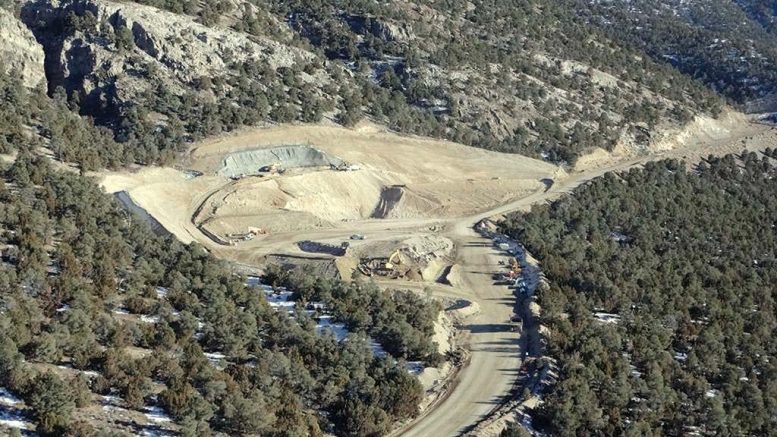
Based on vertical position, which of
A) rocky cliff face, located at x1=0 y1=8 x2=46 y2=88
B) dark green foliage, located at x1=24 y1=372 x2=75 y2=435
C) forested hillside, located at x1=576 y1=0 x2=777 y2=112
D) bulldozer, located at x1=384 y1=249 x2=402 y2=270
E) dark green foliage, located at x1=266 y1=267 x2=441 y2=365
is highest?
forested hillside, located at x1=576 y1=0 x2=777 y2=112

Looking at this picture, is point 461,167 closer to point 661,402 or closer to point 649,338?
point 649,338

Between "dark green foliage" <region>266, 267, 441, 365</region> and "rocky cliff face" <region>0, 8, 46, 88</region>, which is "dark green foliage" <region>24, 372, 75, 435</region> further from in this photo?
"rocky cliff face" <region>0, 8, 46, 88</region>

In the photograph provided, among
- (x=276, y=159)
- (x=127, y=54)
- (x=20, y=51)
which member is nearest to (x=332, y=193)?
(x=276, y=159)

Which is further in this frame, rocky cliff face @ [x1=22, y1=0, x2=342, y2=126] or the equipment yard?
rocky cliff face @ [x1=22, y1=0, x2=342, y2=126]

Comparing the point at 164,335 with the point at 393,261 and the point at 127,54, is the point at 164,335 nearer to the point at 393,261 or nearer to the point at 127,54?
the point at 393,261

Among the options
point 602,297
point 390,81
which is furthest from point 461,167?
point 602,297

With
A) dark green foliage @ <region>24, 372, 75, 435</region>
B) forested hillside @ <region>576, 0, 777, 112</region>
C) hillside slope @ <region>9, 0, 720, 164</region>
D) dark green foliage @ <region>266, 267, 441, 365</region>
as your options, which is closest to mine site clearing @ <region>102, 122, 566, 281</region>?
hillside slope @ <region>9, 0, 720, 164</region>
